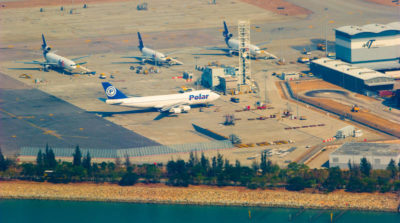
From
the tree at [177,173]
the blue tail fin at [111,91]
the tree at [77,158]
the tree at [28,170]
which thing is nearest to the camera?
the tree at [177,173]

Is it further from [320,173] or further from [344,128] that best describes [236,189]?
[344,128]

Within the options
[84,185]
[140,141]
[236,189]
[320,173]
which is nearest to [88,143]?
[140,141]

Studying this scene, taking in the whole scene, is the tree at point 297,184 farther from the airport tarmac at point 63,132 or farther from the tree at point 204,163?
the airport tarmac at point 63,132

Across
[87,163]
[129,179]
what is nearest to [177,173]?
[129,179]

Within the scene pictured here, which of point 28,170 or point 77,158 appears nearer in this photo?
point 28,170

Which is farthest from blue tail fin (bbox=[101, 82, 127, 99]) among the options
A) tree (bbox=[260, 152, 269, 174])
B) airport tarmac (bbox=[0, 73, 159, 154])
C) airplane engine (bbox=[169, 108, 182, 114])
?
tree (bbox=[260, 152, 269, 174])

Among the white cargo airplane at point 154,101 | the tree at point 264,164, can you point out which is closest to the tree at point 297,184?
the tree at point 264,164

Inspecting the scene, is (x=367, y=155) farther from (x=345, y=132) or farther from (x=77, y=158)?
(x=77, y=158)
